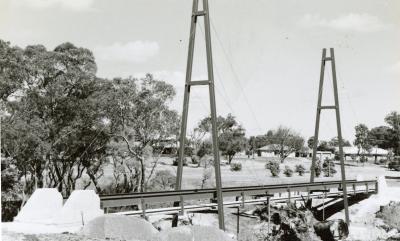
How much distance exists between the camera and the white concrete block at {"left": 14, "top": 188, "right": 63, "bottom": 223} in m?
13.3

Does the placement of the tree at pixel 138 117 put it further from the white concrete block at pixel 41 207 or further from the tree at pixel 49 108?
the white concrete block at pixel 41 207

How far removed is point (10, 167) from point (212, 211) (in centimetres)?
1438

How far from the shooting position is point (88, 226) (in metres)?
11.8

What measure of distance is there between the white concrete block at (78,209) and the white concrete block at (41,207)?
0.26 meters

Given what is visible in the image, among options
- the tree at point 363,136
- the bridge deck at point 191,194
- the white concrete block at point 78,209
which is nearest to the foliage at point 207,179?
the bridge deck at point 191,194

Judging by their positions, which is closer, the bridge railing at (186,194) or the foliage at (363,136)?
the bridge railing at (186,194)

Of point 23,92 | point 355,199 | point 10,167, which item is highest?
point 23,92

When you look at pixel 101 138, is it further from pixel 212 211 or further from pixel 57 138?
pixel 212 211

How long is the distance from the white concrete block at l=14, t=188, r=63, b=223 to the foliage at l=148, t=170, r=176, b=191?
976 inches

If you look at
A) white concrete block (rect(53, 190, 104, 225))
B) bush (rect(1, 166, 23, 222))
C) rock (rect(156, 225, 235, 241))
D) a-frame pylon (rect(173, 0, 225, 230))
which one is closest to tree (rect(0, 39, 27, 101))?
bush (rect(1, 166, 23, 222))

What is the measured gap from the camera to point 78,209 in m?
13.8

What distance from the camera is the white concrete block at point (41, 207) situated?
13.3 m

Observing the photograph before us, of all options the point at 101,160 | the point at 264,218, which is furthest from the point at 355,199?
the point at 101,160

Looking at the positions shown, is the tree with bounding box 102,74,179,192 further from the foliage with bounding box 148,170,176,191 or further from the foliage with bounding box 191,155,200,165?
the foliage with bounding box 191,155,200,165
